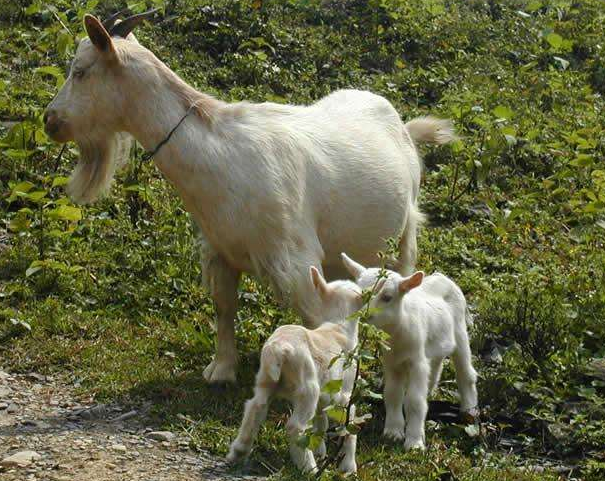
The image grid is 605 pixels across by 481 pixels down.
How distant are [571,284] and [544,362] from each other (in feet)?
5.03

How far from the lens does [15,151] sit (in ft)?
29.4

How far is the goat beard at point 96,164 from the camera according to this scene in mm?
7513

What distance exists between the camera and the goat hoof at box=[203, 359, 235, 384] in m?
7.49

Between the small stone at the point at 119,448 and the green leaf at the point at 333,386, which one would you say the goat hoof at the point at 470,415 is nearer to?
the green leaf at the point at 333,386

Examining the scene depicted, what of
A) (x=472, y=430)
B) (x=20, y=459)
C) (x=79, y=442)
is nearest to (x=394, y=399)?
(x=472, y=430)

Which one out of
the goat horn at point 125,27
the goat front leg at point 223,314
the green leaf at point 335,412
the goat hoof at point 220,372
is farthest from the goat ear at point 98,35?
the green leaf at point 335,412

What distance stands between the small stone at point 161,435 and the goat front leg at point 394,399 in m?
1.12

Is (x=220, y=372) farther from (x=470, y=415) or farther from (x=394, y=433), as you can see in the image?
(x=470, y=415)

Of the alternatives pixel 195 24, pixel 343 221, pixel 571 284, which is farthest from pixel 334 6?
pixel 343 221

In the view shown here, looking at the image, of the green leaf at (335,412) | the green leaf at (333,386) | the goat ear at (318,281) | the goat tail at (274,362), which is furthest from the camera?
the goat ear at (318,281)

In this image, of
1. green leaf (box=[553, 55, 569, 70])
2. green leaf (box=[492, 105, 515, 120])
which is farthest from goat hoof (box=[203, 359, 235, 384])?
green leaf (box=[553, 55, 569, 70])

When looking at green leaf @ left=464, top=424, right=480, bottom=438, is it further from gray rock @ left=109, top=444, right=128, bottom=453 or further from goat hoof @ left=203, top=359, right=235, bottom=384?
gray rock @ left=109, top=444, right=128, bottom=453

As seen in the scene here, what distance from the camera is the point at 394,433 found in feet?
22.3

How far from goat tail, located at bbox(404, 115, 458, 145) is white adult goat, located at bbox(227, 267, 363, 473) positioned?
3.08 metres
